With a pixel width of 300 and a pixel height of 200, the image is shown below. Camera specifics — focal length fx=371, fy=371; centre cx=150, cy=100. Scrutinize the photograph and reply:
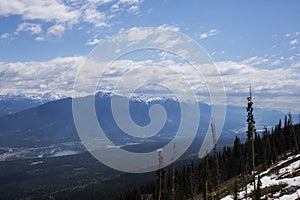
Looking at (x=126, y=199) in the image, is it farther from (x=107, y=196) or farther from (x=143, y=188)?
(x=107, y=196)

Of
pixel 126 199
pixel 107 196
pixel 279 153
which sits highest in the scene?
pixel 279 153

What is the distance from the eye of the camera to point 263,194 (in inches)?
2120

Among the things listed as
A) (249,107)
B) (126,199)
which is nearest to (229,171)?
(126,199)

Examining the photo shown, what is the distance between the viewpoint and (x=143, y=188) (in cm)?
15825

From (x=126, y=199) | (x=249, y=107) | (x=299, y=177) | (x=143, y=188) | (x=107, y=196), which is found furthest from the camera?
(x=107, y=196)

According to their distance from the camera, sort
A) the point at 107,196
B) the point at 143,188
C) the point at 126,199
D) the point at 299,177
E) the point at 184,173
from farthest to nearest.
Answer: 1. the point at 107,196
2. the point at 143,188
3. the point at 184,173
4. the point at 126,199
5. the point at 299,177

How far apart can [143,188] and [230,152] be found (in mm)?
42553

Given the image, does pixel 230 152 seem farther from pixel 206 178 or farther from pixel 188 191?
pixel 206 178

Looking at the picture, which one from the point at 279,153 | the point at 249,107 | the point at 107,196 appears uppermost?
the point at 249,107

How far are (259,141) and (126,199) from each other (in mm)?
49784

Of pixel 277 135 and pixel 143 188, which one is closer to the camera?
pixel 277 135

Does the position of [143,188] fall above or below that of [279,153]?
below

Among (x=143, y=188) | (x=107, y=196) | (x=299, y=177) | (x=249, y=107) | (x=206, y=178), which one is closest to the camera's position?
(x=249, y=107)

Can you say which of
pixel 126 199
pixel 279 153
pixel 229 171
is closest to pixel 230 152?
pixel 229 171
